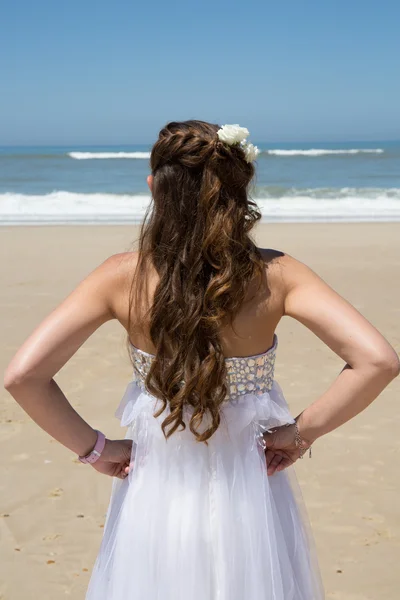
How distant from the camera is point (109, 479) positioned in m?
4.09

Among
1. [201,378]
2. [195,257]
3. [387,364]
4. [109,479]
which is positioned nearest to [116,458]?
[201,378]

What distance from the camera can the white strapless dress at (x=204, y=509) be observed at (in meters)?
1.82

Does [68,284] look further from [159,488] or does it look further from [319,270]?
[159,488]

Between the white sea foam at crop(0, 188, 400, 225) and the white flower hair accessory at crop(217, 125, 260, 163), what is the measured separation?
14.3 meters

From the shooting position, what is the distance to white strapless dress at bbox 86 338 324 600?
1818mm

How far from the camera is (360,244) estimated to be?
38.1ft

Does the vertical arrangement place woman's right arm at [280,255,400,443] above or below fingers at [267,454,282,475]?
above

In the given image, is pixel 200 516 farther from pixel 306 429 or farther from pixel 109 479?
pixel 109 479

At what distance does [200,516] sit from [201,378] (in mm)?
365

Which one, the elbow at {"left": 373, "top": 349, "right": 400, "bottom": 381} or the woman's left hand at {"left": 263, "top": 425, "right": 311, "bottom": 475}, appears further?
the woman's left hand at {"left": 263, "top": 425, "right": 311, "bottom": 475}

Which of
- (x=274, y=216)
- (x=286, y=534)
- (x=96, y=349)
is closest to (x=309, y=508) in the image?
(x=286, y=534)

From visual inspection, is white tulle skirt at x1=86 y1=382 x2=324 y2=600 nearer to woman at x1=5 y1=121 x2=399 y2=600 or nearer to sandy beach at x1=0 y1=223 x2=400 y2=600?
woman at x1=5 y1=121 x2=399 y2=600

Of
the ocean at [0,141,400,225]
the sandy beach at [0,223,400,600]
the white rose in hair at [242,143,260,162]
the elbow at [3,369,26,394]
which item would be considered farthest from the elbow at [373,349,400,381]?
the ocean at [0,141,400,225]

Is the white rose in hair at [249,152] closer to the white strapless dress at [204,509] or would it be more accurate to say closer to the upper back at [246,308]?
the upper back at [246,308]
